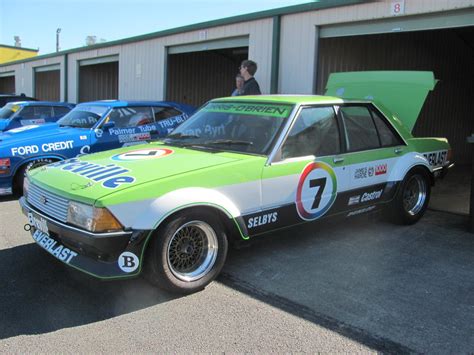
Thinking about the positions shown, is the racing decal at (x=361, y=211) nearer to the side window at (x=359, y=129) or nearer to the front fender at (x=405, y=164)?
the front fender at (x=405, y=164)

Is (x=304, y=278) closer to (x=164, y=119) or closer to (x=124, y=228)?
(x=124, y=228)

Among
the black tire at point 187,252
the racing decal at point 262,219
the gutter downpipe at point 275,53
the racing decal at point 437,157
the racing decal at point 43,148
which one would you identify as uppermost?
the gutter downpipe at point 275,53

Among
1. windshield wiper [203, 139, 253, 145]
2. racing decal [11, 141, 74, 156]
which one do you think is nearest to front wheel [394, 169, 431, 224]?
windshield wiper [203, 139, 253, 145]

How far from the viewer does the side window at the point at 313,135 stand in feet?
14.3

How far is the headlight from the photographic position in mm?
3273

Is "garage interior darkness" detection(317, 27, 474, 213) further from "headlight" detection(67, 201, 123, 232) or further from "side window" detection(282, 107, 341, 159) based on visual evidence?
"headlight" detection(67, 201, 123, 232)

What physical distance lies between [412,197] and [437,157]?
73 centimetres

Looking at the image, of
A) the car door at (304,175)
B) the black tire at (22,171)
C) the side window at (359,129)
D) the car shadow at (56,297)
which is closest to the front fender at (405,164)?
the side window at (359,129)

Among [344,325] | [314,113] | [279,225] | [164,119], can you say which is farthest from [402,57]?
[344,325]

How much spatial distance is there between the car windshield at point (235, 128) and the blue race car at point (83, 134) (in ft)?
10.6

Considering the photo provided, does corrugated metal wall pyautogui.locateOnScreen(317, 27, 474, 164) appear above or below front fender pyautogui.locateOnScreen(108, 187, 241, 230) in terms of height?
above

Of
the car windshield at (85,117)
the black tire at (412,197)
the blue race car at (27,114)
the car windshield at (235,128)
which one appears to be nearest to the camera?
the car windshield at (235,128)

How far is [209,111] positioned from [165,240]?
6.60ft

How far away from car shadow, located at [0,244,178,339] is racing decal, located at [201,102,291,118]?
1.96 metres
